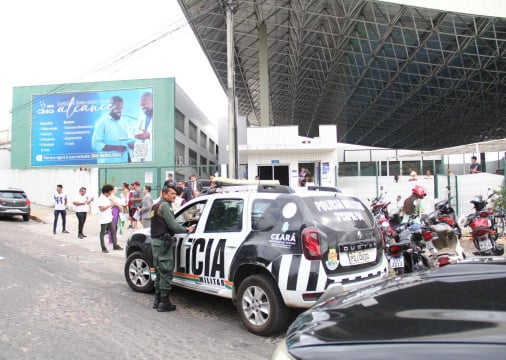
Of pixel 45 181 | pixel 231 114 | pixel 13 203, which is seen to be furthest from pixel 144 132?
pixel 231 114

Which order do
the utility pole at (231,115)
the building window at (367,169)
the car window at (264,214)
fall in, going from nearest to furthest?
the car window at (264,214) → the utility pole at (231,115) → the building window at (367,169)

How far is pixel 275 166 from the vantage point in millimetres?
19828

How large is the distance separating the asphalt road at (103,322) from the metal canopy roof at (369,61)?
685 inches

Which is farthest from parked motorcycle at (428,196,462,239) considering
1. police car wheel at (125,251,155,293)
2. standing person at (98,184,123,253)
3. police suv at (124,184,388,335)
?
standing person at (98,184,123,253)

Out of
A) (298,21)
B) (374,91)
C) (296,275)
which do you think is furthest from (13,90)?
(296,275)

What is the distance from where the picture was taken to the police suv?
4152 mm

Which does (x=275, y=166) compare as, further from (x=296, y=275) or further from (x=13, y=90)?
(x=13, y=90)

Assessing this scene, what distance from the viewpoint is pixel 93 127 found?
87.7 ft

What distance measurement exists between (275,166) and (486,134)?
38063 mm

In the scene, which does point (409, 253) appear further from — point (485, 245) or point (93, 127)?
point (93, 127)

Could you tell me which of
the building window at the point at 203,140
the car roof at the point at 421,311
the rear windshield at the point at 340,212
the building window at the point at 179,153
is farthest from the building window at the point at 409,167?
the building window at the point at 203,140

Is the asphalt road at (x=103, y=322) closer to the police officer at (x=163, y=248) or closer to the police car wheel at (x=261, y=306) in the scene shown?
the police car wheel at (x=261, y=306)

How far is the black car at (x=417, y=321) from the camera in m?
1.57

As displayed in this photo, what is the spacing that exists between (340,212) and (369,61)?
83.4ft
